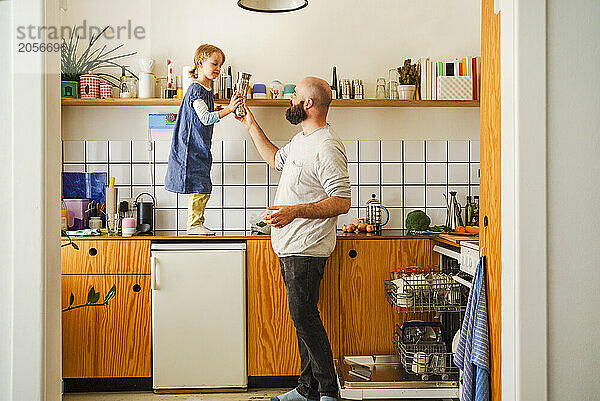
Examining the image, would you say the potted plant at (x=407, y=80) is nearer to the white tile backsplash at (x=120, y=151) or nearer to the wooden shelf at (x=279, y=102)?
the wooden shelf at (x=279, y=102)

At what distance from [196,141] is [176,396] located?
4.81ft

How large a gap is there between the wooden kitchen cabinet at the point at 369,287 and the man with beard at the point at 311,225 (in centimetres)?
34

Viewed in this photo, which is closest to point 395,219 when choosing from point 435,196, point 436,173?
point 435,196

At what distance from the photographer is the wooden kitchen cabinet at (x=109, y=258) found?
11.8 feet

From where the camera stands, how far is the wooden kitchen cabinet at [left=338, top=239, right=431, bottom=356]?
369 centimetres

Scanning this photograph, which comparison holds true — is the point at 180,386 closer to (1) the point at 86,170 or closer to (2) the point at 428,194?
(1) the point at 86,170

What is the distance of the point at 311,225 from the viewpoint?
329cm

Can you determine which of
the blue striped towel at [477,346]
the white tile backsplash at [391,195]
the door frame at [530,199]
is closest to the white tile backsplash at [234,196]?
the white tile backsplash at [391,195]

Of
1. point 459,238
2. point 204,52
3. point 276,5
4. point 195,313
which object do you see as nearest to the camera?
point 276,5

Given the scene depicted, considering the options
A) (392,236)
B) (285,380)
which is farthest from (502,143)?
(285,380)

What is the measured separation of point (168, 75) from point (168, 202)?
81cm

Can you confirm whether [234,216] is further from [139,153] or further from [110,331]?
[110,331]

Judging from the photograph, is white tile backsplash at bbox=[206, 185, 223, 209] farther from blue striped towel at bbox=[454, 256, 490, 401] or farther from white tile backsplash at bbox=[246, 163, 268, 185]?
blue striped towel at bbox=[454, 256, 490, 401]

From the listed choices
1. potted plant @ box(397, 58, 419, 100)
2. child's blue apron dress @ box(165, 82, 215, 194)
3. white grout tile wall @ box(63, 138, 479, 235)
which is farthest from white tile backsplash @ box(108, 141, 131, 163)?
potted plant @ box(397, 58, 419, 100)
